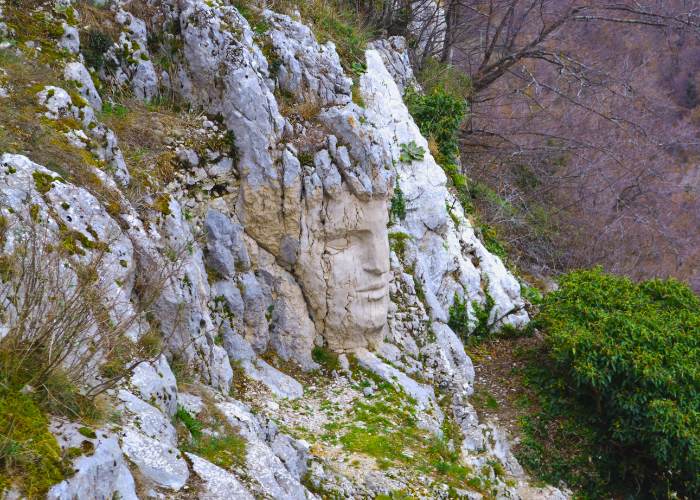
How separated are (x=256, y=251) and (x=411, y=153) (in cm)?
397

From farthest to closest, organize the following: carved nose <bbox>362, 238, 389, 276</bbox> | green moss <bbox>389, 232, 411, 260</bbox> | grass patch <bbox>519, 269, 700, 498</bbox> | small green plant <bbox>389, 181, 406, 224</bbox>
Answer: small green plant <bbox>389, 181, 406, 224</bbox> < green moss <bbox>389, 232, 411, 260</bbox> < carved nose <bbox>362, 238, 389, 276</bbox> < grass patch <bbox>519, 269, 700, 498</bbox>

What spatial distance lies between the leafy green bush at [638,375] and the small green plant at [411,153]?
338 cm

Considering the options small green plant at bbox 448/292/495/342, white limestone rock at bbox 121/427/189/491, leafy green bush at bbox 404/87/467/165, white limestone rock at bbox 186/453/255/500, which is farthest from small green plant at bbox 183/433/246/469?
leafy green bush at bbox 404/87/467/165

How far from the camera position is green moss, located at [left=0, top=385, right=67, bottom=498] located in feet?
9.62

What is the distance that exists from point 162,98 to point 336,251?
302 cm

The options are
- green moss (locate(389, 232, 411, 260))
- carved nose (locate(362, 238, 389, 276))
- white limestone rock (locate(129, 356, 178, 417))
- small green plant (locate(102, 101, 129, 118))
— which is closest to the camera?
white limestone rock (locate(129, 356, 178, 417))

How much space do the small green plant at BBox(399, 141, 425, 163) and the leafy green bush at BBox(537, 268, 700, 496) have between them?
338 centimetres

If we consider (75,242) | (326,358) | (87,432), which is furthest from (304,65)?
(87,432)

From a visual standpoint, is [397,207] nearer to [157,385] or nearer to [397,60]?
[397,60]

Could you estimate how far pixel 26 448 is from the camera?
9.93 ft

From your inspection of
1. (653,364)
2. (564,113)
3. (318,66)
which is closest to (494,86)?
(564,113)

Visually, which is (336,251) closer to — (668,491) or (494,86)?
(668,491)

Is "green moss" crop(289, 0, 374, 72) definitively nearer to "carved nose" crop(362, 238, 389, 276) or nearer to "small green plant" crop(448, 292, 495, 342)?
"carved nose" crop(362, 238, 389, 276)

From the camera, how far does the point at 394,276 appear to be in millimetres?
8953
